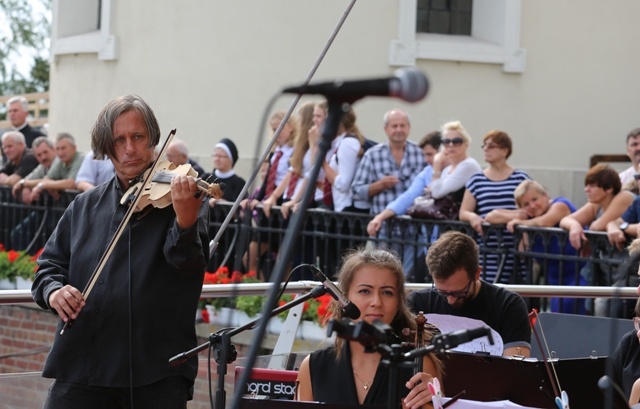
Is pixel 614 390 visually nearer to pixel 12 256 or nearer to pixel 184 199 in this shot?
pixel 184 199

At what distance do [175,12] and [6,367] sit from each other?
8.11 meters

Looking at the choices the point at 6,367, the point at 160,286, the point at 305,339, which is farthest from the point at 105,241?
the point at 305,339

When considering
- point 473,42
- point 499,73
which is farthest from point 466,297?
point 473,42

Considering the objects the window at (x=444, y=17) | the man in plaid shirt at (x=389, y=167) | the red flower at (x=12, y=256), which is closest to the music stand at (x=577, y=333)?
the man in plaid shirt at (x=389, y=167)

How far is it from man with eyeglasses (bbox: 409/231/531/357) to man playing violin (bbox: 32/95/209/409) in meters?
1.74

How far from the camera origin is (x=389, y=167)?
1070cm

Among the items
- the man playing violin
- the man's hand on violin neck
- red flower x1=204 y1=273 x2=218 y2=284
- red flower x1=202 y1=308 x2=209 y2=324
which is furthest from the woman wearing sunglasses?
the man's hand on violin neck

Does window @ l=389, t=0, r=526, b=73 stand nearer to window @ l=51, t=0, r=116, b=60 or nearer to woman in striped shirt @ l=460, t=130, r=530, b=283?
woman in striped shirt @ l=460, t=130, r=530, b=283

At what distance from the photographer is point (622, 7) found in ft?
45.5

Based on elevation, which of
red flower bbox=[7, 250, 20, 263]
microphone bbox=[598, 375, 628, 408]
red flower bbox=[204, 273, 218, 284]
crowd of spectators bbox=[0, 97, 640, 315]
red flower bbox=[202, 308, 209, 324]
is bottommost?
red flower bbox=[202, 308, 209, 324]

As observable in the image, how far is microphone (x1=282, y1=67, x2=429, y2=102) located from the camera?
280 centimetres

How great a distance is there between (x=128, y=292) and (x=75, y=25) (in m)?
13.1

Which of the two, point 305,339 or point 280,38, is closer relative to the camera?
point 305,339

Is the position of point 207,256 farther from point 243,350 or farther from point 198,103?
point 198,103
